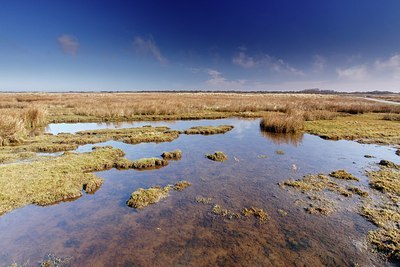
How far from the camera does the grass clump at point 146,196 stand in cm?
938

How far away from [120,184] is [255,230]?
21.4 ft

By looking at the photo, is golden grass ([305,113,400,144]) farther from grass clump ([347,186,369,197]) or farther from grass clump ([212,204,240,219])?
grass clump ([212,204,240,219])

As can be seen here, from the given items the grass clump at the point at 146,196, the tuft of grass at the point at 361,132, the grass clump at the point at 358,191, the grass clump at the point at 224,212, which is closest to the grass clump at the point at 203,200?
the grass clump at the point at 224,212

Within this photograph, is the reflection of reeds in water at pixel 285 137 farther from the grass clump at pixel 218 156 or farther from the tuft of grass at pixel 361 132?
the grass clump at pixel 218 156

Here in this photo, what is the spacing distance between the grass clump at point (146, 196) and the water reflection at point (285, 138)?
12.4 meters

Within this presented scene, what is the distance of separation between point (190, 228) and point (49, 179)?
707cm

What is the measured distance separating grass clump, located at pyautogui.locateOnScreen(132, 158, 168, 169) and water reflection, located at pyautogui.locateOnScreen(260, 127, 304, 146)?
10225 mm

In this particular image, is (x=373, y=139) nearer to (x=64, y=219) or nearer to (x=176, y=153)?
(x=176, y=153)

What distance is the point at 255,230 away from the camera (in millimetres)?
7754

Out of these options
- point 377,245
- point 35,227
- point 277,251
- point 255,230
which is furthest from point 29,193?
point 377,245

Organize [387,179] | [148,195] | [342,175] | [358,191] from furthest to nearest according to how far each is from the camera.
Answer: [342,175], [387,179], [358,191], [148,195]

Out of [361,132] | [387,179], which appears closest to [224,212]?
[387,179]

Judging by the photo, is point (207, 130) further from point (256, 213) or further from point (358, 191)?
point (256, 213)

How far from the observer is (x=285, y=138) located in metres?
21.7
